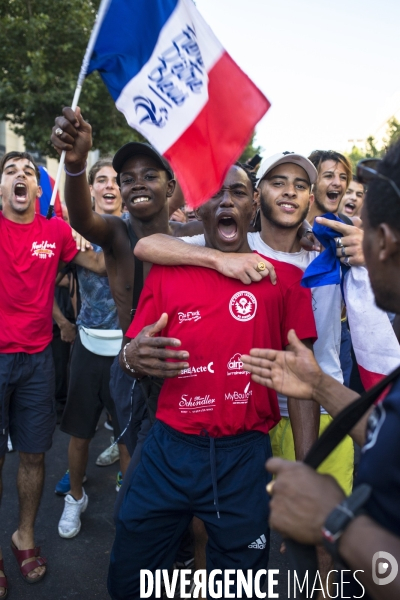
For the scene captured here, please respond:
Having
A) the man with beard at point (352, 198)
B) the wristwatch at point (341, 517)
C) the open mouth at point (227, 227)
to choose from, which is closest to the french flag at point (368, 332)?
the open mouth at point (227, 227)

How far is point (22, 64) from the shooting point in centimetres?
1352

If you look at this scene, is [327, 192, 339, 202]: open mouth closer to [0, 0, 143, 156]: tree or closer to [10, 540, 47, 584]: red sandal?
[10, 540, 47, 584]: red sandal

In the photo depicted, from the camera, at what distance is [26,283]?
12.5ft

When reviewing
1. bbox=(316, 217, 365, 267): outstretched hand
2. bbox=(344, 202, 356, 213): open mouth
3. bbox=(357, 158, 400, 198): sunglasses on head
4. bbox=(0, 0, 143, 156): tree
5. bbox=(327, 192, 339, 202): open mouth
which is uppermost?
bbox=(0, 0, 143, 156): tree

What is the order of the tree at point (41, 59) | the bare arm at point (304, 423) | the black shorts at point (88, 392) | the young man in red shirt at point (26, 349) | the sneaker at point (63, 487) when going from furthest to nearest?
the tree at point (41, 59)
the sneaker at point (63, 487)
the black shorts at point (88, 392)
the young man in red shirt at point (26, 349)
the bare arm at point (304, 423)

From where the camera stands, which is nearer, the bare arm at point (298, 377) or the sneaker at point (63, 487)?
the bare arm at point (298, 377)

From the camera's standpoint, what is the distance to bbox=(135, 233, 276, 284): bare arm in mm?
2482

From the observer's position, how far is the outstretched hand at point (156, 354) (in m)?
2.36

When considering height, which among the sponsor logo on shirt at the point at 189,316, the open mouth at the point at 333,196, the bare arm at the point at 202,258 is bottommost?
the sponsor logo on shirt at the point at 189,316

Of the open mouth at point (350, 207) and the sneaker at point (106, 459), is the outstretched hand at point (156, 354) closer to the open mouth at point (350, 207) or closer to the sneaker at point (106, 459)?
the sneaker at point (106, 459)

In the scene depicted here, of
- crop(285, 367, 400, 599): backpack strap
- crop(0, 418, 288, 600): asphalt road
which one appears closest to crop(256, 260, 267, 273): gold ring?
crop(285, 367, 400, 599): backpack strap

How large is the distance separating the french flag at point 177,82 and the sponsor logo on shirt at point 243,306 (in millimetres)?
671

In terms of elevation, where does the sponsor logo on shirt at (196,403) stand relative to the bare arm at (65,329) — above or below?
above

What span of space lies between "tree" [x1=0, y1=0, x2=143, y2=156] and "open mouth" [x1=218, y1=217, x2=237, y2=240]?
11.8m
